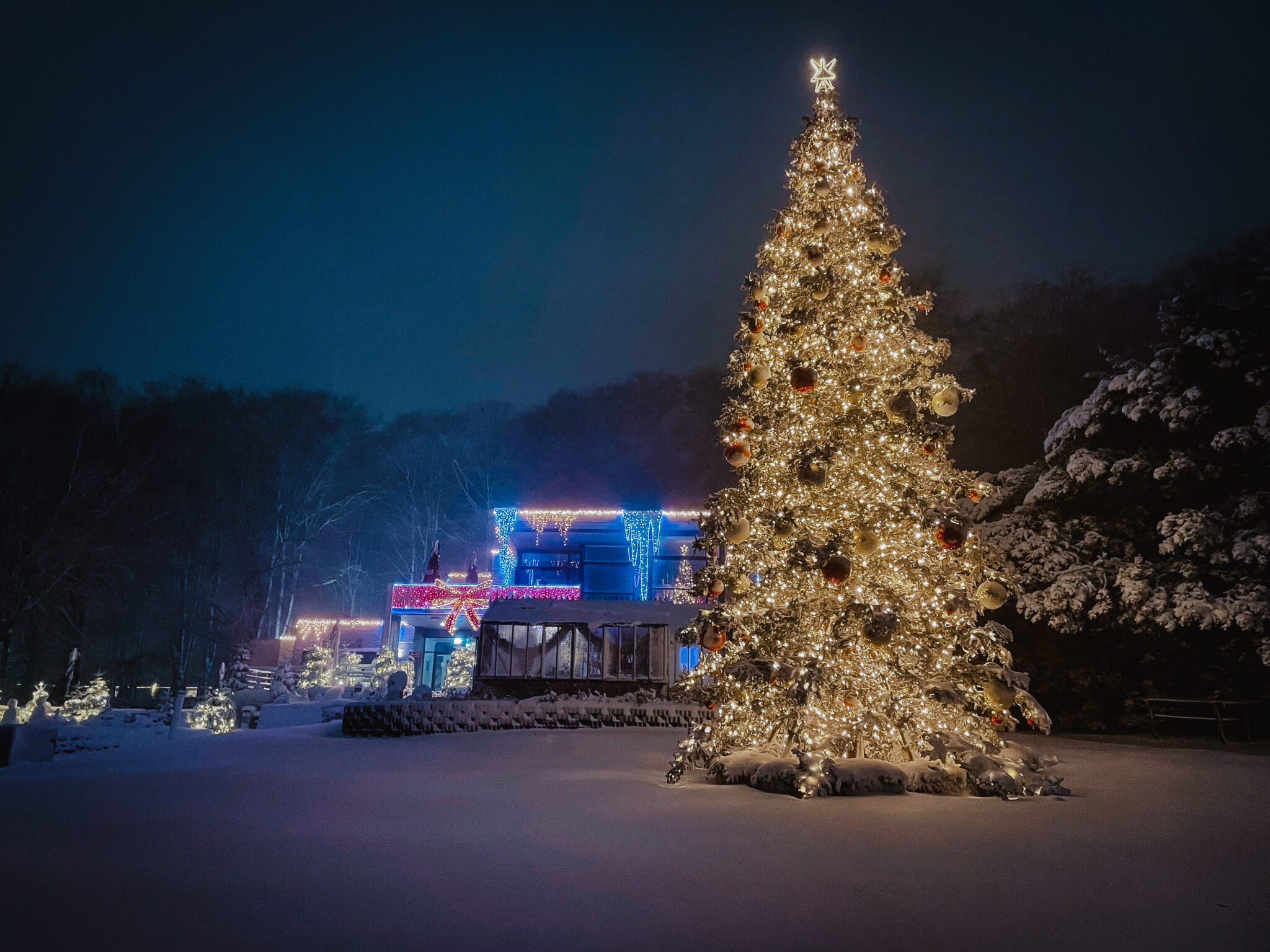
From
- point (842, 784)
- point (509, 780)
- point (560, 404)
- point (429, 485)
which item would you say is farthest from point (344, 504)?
point (842, 784)

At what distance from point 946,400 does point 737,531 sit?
8.43ft

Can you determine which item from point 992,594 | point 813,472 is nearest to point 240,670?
point 813,472

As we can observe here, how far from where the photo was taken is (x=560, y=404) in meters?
35.0

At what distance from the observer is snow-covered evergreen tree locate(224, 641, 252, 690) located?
21.7m

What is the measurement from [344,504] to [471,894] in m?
33.0

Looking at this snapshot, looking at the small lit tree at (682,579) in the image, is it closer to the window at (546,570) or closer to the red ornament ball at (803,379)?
the window at (546,570)

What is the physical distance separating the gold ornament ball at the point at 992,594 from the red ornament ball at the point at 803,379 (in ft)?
8.85

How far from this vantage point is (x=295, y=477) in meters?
31.5

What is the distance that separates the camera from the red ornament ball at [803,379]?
24.4 feet

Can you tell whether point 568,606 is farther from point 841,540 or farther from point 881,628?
point 881,628

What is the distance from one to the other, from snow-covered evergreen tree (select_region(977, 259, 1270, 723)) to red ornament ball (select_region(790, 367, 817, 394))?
6.68 meters

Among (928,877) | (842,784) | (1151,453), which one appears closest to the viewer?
(928,877)

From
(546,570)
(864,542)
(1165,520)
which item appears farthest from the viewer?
(546,570)

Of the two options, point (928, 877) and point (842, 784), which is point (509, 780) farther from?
point (928, 877)
